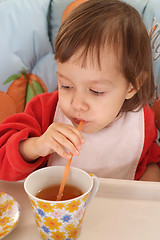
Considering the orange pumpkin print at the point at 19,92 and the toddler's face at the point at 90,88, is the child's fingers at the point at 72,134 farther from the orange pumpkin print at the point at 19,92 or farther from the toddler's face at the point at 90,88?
the orange pumpkin print at the point at 19,92

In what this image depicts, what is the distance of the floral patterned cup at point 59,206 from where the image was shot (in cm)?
61

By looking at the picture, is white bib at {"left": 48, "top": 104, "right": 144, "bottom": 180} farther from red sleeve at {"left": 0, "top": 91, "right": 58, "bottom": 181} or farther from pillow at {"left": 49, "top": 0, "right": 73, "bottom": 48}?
pillow at {"left": 49, "top": 0, "right": 73, "bottom": 48}

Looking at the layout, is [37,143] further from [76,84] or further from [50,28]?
[50,28]

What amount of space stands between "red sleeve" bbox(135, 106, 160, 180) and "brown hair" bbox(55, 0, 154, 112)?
305 mm

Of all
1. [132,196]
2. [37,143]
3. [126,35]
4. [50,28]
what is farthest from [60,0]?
[132,196]

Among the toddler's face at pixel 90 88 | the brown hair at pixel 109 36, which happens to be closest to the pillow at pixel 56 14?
the brown hair at pixel 109 36

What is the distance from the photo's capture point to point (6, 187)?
0.88 meters

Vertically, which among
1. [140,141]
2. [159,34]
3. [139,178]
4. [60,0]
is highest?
[60,0]

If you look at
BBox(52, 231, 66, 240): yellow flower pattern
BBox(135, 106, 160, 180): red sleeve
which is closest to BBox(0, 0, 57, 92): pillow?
BBox(135, 106, 160, 180): red sleeve

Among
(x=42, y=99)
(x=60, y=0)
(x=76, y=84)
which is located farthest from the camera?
(x=60, y=0)

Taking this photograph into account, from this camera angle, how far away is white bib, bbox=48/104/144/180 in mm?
1133

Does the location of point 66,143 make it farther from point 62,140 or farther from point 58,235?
point 58,235

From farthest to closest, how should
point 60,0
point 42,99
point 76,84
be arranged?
point 60,0
point 42,99
point 76,84

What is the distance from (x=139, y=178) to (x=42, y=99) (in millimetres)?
473
